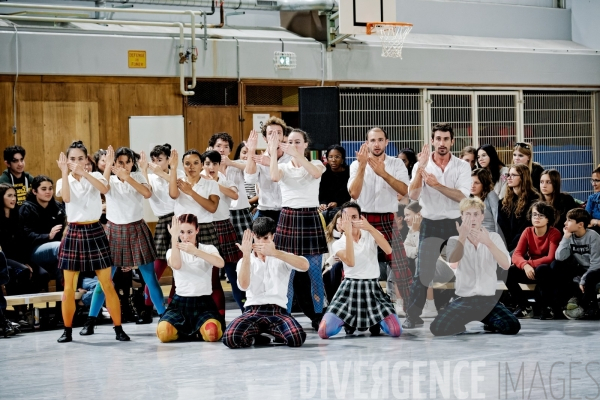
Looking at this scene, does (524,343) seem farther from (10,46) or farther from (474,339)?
(10,46)

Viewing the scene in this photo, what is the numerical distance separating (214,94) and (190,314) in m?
4.00

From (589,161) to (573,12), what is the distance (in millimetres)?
2065

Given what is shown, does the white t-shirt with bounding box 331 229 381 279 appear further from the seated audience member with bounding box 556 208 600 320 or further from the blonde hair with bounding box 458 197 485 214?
the seated audience member with bounding box 556 208 600 320

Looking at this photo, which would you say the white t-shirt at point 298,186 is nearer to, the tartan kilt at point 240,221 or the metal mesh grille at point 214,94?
the tartan kilt at point 240,221

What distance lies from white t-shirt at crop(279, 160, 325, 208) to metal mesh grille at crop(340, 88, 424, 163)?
3.92 metres

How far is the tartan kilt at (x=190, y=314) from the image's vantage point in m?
5.96

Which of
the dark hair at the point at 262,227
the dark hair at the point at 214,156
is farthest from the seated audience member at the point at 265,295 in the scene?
the dark hair at the point at 214,156

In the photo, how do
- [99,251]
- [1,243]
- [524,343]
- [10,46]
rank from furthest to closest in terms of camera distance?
[10,46] → [1,243] → [99,251] → [524,343]

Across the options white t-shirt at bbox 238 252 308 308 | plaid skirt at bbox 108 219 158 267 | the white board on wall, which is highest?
the white board on wall

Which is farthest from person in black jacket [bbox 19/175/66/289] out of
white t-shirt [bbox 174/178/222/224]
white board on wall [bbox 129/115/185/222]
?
white board on wall [bbox 129/115/185/222]

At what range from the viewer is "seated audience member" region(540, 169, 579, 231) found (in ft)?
23.5

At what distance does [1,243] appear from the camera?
23.0ft

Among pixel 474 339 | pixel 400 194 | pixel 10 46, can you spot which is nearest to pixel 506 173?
pixel 400 194

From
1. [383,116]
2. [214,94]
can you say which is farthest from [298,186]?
[383,116]
